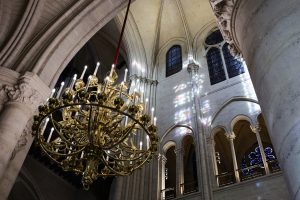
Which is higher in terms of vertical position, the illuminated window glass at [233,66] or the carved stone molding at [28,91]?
the illuminated window glass at [233,66]

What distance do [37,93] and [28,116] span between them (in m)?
0.60

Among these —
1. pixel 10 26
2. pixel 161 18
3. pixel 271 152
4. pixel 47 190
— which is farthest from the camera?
pixel 161 18

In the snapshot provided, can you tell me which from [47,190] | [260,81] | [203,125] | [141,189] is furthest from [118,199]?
[260,81]

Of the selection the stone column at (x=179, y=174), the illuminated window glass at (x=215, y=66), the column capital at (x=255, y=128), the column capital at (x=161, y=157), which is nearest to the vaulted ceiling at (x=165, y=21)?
the illuminated window glass at (x=215, y=66)

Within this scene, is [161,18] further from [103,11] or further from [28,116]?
[28,116]

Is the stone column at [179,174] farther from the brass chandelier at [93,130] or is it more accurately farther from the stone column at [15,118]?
the stone column at [15,118]

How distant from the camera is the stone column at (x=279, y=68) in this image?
6.64 feet

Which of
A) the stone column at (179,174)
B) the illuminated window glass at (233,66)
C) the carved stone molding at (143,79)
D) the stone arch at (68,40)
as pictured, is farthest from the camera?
the carved stone molding at (143,79)

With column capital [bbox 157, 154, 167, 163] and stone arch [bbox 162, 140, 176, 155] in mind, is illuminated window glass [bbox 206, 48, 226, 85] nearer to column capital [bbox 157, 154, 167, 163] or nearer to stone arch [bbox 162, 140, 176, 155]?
stone arch [bbox 162, 140, 176, 155]

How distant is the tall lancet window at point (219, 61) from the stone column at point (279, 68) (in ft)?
27.5

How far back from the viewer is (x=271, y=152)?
32.4 ft

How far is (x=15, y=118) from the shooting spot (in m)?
5.81

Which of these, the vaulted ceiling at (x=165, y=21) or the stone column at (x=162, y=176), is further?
the vaulted ceiling at (x=165, y=21)

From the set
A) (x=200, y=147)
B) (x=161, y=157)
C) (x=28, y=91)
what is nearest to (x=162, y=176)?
(x=161, y=157)
